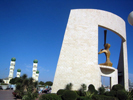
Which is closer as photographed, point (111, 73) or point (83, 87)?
point (83, 87)

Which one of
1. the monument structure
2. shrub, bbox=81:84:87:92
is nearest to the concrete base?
the monument structure

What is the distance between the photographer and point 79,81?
15930 millimetres

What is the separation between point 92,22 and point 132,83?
59.9ft

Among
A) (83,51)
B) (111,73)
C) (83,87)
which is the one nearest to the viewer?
(83,87)

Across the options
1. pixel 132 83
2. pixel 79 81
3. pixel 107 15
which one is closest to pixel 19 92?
pixel 79 81

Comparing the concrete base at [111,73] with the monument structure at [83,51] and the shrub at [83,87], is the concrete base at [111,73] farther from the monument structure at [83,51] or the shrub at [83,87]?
the shrub at [83,87]

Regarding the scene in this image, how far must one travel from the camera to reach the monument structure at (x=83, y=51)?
16.0 meters

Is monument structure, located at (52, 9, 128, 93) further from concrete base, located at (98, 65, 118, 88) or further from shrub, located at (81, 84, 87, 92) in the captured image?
shrub, located at (81, 84, 87, 92)

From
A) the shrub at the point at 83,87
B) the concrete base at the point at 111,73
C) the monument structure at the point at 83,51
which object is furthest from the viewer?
the concrete base at the point at 111,73

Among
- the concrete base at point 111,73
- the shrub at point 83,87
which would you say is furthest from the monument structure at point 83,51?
the shrub at point 83,87

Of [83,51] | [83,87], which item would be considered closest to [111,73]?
[83,51]

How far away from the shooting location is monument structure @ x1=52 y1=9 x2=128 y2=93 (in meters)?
16.0

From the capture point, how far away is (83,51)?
16938 mm

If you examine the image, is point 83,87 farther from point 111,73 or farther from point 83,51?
point 111,73
